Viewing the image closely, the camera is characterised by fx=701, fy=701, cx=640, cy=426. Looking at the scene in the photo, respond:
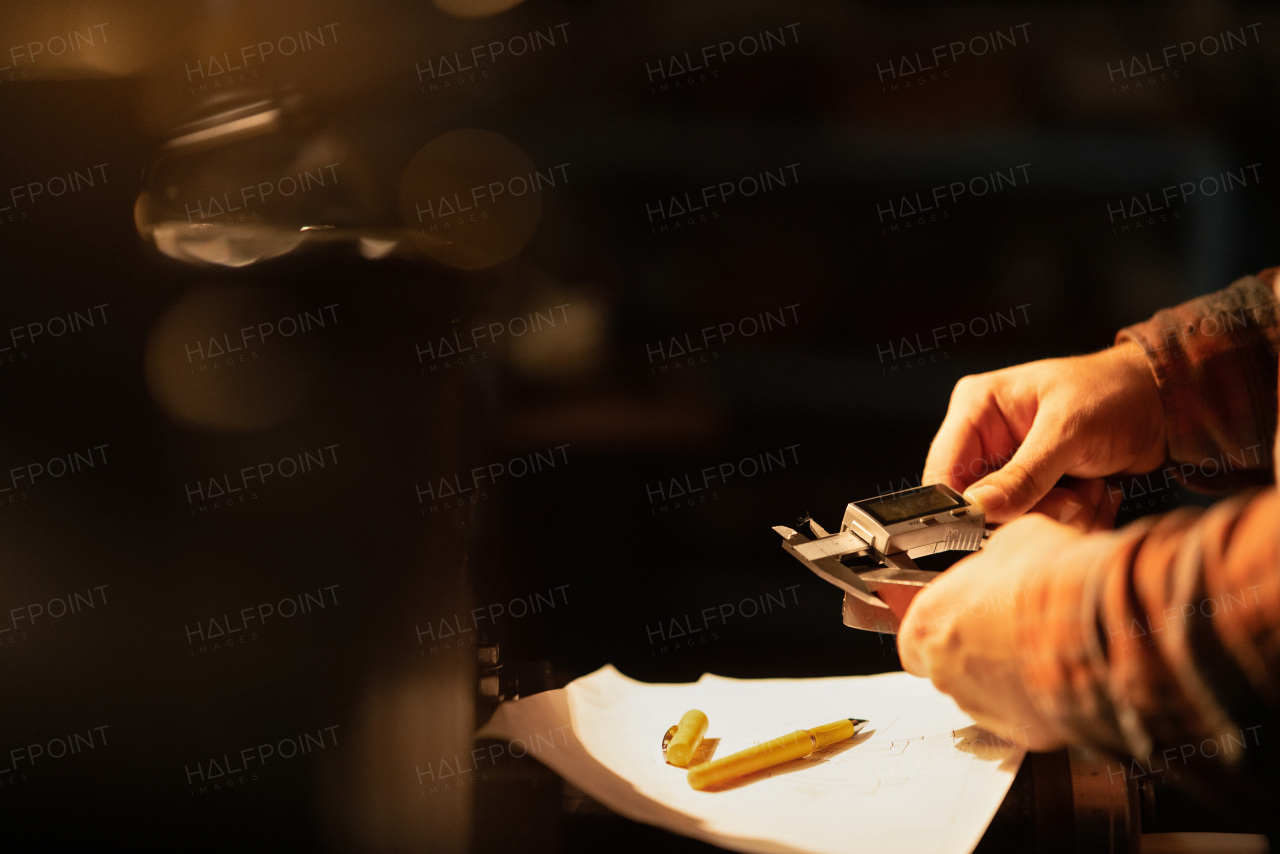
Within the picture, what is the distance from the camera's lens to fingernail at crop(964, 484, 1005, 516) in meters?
0.77

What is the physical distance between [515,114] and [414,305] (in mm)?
603

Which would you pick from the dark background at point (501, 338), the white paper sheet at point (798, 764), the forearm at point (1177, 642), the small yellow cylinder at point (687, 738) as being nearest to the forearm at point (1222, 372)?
the dark background at point (501, 338)

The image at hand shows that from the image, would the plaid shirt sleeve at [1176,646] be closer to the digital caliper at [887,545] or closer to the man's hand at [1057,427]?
the digital caliper at [887,545]

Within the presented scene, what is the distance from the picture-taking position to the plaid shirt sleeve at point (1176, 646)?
0.36 m

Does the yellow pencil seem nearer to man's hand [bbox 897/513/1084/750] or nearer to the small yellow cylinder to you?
the small yellow cylinder

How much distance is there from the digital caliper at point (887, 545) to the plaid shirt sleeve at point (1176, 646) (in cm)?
21

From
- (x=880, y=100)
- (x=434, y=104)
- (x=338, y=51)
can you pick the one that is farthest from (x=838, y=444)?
(x=338, y=51)

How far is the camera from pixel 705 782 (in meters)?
0.61

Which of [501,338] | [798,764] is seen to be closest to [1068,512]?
[798,764]

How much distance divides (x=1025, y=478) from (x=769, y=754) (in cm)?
45

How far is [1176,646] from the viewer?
0.38 metres

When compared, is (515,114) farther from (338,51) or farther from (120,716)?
(120,716)

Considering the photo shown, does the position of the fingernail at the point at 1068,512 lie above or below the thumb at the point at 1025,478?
below

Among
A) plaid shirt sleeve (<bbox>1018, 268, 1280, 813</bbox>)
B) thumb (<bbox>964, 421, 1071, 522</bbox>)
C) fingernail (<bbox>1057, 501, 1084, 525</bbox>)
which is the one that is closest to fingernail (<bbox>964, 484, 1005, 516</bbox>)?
thumb (<bbox>964, 421, 1071, 522</bbox>)
